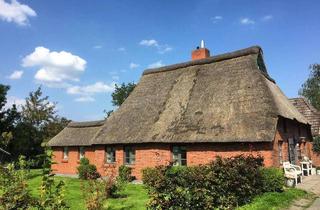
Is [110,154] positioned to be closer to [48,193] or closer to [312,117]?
[48,193]

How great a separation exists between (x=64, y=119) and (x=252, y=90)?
36.9 metres

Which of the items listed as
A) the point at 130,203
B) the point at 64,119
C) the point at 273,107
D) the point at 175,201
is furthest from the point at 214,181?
the point at 64,119

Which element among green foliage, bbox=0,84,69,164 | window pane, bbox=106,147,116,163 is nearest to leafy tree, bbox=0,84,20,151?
green foliage, bbox=0,84,69,164

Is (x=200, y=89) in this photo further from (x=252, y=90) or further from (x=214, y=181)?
(x=214, y=181)

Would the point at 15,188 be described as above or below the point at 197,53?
below

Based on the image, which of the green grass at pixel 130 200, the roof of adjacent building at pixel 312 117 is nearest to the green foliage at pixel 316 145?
the roof of adjacent building at pixel 312 117

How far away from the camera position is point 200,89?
74.2 ft

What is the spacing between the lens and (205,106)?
20.9 meters

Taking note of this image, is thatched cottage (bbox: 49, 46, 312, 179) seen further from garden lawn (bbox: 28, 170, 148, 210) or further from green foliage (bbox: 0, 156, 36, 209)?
green foliage (bbox: 0, 156, 36, 209)

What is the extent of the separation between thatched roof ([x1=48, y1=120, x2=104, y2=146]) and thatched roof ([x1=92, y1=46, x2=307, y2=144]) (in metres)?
2.95

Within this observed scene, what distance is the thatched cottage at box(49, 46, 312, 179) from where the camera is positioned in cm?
1808

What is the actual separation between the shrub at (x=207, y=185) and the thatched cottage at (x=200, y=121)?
13.8ft

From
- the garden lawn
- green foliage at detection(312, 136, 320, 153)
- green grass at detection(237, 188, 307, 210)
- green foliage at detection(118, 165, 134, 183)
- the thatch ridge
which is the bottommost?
the garden lawn

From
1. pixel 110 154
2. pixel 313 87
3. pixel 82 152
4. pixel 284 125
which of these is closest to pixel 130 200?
pixel 110 154
